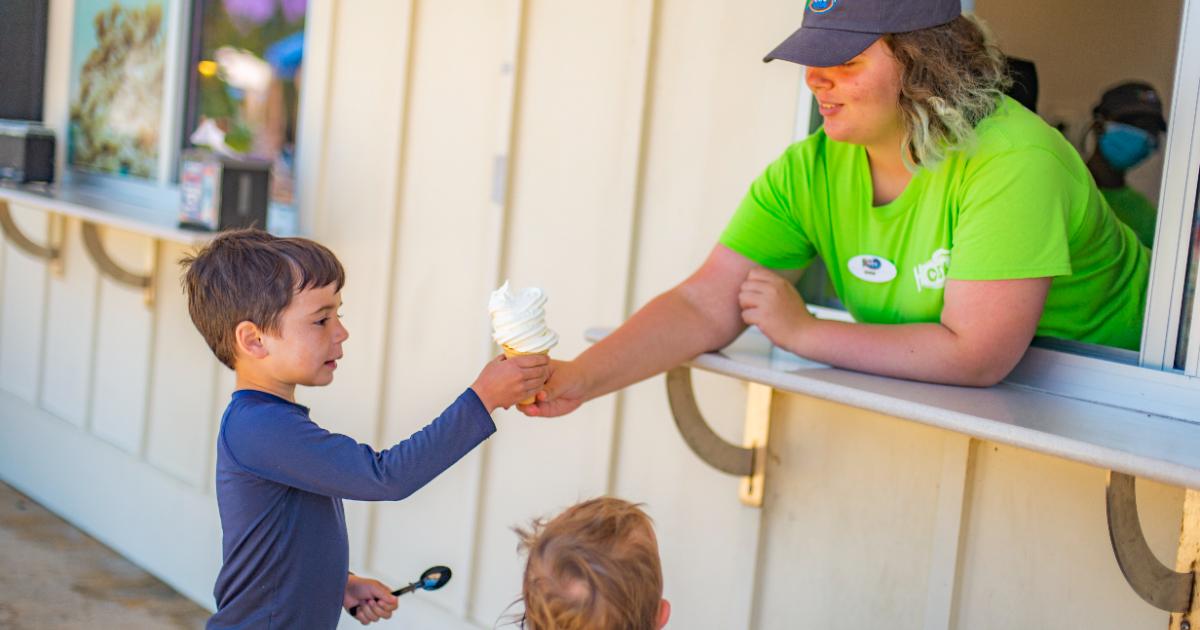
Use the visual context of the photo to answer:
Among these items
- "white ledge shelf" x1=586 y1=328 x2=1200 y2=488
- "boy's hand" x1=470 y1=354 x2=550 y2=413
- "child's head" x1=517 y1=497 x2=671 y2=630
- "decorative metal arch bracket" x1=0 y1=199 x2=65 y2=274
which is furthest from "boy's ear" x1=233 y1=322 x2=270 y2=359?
"decorative metal arch bracket" x1=0 y1=199 x2=65 y2=274

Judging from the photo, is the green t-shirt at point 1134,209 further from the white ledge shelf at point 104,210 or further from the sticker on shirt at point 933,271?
the white ledge shelf at point 104,210

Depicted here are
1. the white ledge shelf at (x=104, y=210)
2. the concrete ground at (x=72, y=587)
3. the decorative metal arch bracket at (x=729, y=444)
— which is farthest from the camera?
the concrete ground at (x=72, y=587)

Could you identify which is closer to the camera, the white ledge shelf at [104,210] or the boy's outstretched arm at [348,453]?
the boy's outstretched arm at [348,453]

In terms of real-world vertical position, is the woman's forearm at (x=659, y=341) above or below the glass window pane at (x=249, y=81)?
below

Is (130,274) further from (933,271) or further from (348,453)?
(933,271)

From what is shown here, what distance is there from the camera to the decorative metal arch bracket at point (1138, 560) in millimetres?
1845

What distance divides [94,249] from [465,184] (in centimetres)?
183

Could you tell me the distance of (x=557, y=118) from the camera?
300cm

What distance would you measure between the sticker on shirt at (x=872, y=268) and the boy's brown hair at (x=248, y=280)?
0.86 meters

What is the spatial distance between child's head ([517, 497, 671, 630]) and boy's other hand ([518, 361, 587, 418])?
513mm

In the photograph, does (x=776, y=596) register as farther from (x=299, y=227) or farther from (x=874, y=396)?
(x=299, y=227)

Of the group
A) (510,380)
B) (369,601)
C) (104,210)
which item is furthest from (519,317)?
(104,210)

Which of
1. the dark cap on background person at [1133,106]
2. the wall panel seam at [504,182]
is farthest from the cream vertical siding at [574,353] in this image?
the dark cap on background person at [1133,106]

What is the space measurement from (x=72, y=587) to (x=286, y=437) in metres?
2.68
